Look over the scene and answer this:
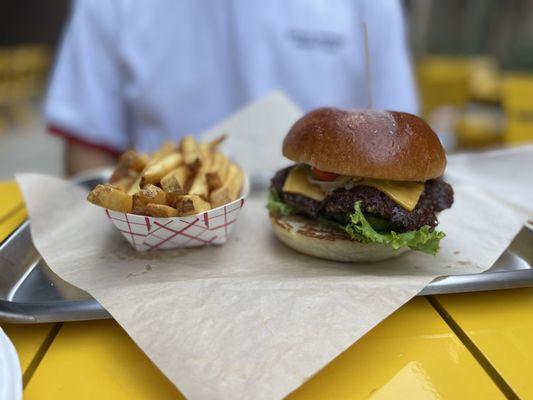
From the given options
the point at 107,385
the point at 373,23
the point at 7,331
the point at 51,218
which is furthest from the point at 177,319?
the point at 373,23

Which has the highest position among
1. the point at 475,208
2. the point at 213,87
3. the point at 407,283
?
the point at 213,87

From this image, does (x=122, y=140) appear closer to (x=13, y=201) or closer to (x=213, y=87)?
(x=213, y=87)

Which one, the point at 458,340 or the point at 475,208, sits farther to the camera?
the point at 475,208

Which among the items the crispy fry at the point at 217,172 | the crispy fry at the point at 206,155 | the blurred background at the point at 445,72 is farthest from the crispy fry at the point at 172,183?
the blurred background at the point at 445,72

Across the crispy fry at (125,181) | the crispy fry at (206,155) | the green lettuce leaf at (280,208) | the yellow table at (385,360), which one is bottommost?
the yellow table at (385,360)

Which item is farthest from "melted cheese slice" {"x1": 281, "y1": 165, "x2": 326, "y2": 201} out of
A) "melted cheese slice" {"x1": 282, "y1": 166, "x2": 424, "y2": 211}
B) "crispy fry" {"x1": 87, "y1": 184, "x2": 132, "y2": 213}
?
"crispy fry" {"x1": 87, "y1": 184, "x2": 132, "y2": 213}

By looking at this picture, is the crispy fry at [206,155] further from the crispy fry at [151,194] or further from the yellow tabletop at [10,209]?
the yellow tabletop at [10,209]
